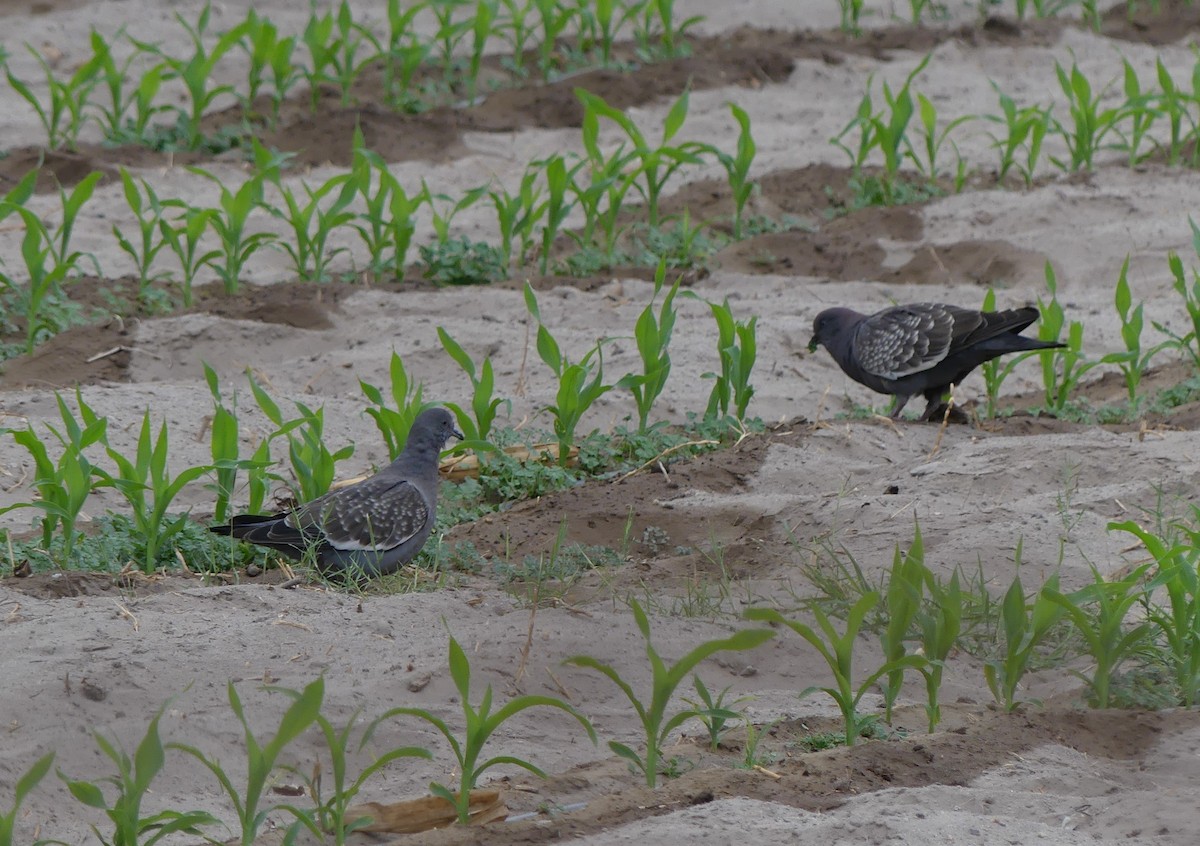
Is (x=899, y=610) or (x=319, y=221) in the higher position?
(x=319, y=221)

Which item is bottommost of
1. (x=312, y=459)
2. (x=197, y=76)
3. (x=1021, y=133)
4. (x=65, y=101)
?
(x=312, y=459)

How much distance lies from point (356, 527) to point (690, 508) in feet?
3.81

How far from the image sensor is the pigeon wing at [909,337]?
6137 mm

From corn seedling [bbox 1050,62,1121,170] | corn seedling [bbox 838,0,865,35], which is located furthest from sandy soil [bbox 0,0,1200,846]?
corn seedling [bbox 838,0,865,35]

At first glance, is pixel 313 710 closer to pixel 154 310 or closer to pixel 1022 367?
pixel 154 310

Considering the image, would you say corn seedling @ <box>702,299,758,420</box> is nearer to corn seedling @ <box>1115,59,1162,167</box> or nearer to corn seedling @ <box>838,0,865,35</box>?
corn seedling @ <box>1115,59,1162,167</box>

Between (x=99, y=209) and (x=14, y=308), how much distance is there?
1.49 meters

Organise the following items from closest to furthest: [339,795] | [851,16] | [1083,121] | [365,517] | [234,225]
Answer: [339,795] < [365,517] < [234,225] < [1083,121] < [851,16]

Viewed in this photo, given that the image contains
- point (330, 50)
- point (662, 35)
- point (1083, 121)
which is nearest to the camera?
point (1083, 121)

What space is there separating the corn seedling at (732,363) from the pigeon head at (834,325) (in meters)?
0.63

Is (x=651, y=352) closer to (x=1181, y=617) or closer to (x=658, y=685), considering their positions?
(x=1181, y=617)

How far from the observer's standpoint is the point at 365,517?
4.93 metres

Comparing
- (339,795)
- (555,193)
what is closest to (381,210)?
(555,193)

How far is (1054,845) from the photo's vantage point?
302cm
